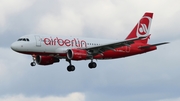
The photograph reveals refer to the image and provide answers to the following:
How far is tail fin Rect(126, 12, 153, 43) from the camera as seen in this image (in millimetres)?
115438

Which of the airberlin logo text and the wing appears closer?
the airberlin logo text

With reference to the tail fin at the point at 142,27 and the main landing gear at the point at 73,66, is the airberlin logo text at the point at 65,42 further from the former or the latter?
the tail fin at the point at 142,27

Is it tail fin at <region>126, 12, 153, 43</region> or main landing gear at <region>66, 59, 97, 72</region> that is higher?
tail fin at <region>126, 12, 153, 43</region>

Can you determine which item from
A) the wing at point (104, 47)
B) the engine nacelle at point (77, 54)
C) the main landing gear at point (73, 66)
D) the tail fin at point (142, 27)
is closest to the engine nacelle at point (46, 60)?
the main landing gear at point (73, 66)

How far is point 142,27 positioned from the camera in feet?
383

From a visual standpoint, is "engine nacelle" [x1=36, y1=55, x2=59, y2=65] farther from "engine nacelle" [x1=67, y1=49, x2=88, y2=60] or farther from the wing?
the wing

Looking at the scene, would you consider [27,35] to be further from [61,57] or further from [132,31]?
[132,31]

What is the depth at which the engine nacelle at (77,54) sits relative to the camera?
10144 centimetres

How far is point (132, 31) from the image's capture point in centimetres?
11569

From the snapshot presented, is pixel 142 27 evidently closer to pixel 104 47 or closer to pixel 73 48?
pixel 104 47

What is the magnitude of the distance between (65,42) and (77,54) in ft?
10.1

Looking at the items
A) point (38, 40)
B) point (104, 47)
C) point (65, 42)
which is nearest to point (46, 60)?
point (65, 42)

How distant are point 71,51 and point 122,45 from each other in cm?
800

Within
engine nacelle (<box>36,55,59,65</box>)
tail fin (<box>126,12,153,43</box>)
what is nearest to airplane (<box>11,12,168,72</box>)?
engine nacelle (<box>36,55,59,65</box>)
